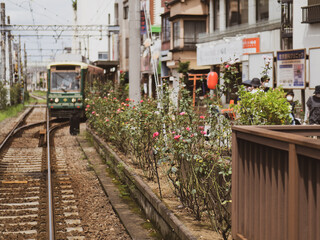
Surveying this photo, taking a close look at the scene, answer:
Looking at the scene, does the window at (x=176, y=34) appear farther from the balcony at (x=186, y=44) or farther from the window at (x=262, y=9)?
the window at (x=262, y=9)

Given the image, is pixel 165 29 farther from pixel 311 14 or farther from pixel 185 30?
pixel 311 14

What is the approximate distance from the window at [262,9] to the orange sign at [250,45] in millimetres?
1105

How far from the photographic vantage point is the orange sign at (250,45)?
Result: 25586 millimetres

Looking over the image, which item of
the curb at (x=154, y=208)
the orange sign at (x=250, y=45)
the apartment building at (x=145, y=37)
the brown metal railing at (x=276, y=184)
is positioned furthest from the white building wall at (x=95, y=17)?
the brown metal railing at (x=276, y=184)

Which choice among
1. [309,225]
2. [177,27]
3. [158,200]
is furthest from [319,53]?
[177,27]

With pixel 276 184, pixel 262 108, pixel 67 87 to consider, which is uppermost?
pixel 67 87

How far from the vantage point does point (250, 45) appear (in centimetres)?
2606

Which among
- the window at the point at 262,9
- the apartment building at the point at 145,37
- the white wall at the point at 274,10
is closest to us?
the white wall at the point at 274,10

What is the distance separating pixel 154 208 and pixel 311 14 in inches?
603

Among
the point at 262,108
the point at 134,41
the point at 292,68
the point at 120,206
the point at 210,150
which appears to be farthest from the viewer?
the point at 292,68

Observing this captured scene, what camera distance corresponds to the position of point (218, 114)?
761 centimetres

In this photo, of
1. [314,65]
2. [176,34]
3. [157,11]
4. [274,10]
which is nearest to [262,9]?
[274,10]

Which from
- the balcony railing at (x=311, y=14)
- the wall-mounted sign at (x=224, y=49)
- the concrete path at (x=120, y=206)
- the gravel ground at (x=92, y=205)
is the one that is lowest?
the gravel ground at (x=92, y=205)

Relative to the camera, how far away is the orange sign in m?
25.6
